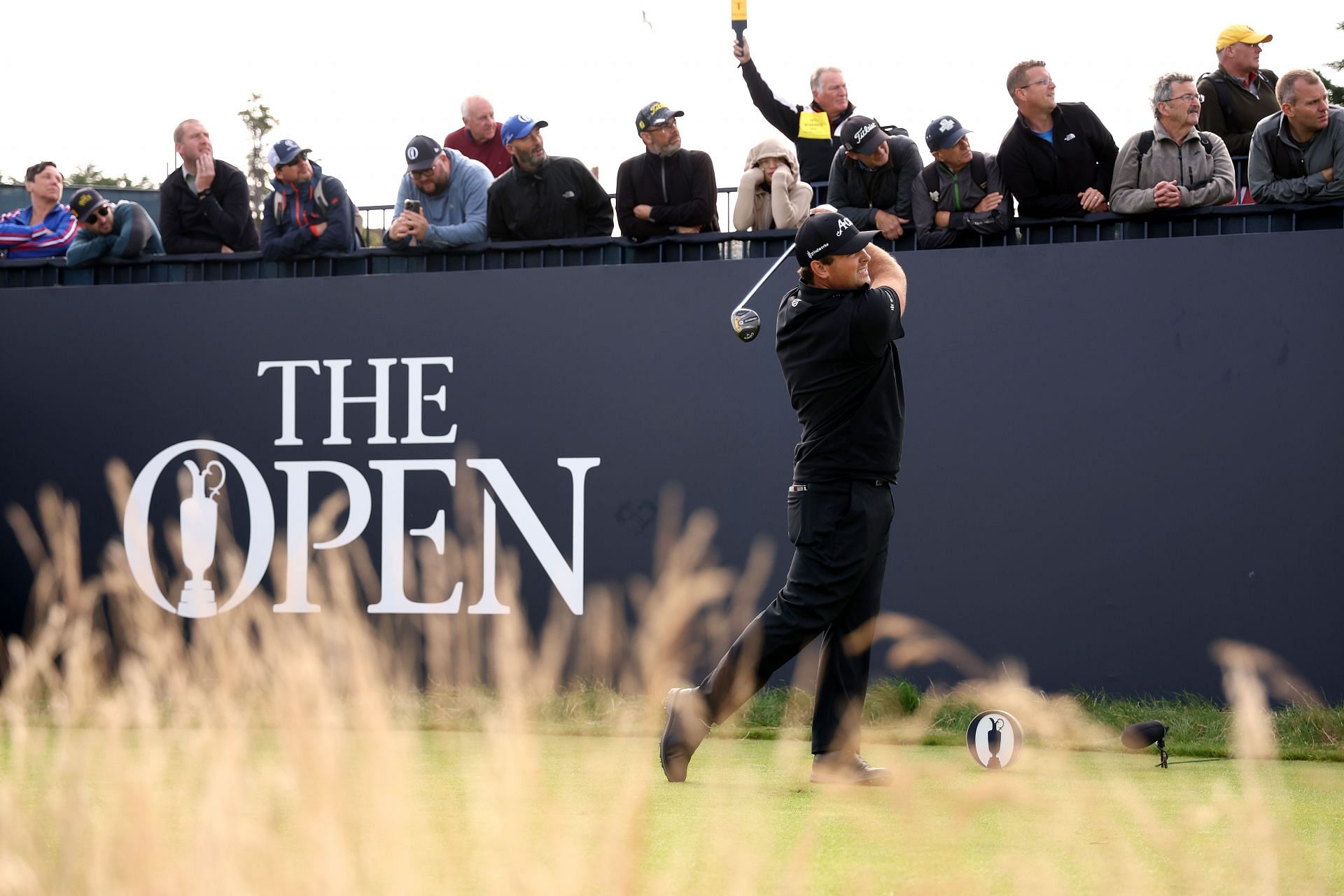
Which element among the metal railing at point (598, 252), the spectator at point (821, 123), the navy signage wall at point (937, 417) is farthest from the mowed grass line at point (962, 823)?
the spectator at point (821, 123)

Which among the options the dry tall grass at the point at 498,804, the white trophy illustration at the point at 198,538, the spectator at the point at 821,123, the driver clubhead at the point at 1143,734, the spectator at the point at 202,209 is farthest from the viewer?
the spectator at the point at 202,209

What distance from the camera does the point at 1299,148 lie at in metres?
7.34

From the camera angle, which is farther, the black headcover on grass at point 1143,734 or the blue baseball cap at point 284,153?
the blue baseball cap at point 284,153

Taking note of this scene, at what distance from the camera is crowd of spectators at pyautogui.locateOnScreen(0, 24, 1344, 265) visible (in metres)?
7.48

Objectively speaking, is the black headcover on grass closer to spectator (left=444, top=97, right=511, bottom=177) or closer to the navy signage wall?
the navy signage wall

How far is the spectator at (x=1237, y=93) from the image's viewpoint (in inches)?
332

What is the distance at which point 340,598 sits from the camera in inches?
104

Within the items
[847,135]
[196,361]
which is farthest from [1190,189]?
[196,361]

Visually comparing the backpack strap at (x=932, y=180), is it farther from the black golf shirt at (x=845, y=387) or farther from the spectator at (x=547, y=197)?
the black golf shirt at (x=845, y=387)

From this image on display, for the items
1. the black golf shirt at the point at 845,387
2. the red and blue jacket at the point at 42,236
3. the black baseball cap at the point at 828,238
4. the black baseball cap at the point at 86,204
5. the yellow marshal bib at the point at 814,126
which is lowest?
the black golf shirt at the point at 845,387

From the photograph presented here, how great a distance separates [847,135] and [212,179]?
13.6ft

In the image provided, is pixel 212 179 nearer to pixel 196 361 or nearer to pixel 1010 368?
pixel 196 361

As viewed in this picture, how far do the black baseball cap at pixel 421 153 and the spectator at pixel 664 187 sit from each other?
108 centimetres

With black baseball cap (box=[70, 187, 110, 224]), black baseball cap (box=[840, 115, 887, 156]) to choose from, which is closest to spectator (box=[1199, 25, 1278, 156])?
black baseball cap (box=[840, 115, 887, 156])
